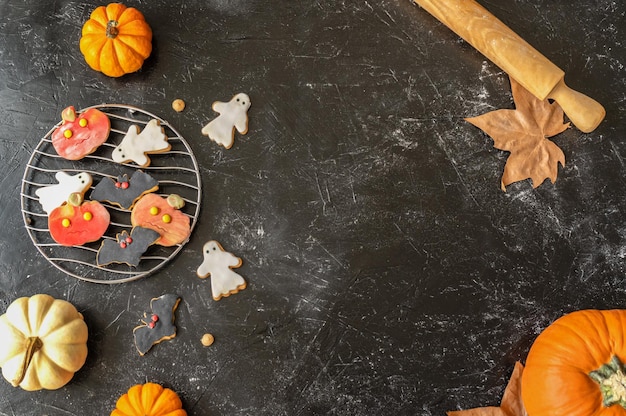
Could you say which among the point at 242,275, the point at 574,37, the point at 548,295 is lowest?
the point at 242,275

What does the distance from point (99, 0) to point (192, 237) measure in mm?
1242

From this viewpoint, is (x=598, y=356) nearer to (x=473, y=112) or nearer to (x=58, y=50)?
(x=473, y=112)

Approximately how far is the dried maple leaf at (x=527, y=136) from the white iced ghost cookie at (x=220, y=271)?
1.26 m

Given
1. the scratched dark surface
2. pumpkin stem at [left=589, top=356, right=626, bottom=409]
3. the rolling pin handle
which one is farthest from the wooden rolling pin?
pumpkin stem at [left=589, top=356, right=626, bottom=409]

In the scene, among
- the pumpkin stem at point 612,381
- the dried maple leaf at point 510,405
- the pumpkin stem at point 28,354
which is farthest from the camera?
the dried maple leaf at point 510,405

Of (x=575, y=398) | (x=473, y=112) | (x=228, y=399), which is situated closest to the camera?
(x=575, y=398)

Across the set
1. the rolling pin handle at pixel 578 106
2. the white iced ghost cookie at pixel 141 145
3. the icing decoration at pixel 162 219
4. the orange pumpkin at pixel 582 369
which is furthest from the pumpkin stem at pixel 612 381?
the white iced ghost cookie at pixel 141 145

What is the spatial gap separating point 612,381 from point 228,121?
75.3 inches

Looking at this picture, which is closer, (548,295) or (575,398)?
(575,398)

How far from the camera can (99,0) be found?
2.89 meters

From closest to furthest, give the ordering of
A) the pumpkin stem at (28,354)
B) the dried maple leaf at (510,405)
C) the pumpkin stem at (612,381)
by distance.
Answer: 1. the pumpkin stem at (612,381)
2. the pumpkin stem at (28,354)
3. the dried maple leaf at (510,405)

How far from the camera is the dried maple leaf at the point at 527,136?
272 centimetres

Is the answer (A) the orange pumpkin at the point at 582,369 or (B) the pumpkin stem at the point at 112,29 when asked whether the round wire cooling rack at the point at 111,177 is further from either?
(A) the orange pumpkin at the point at 582,369

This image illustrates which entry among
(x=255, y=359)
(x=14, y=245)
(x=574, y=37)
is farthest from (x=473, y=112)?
(x=14, y=245)
